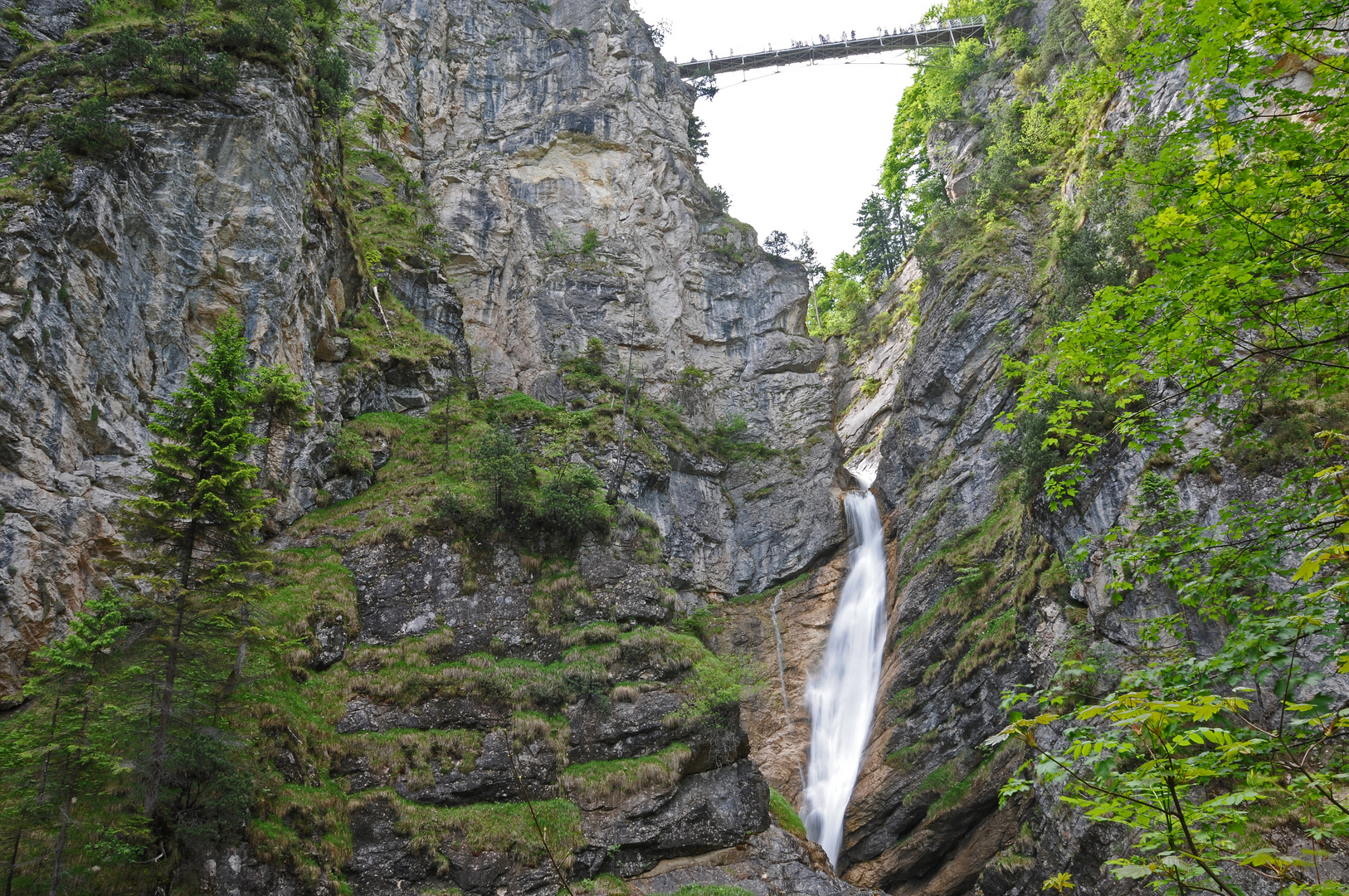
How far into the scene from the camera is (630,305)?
36812 millimetres

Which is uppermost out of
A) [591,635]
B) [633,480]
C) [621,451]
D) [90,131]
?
[90,131]

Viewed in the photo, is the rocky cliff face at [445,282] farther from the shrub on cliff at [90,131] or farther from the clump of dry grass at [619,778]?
the clump of dry grass at [619,778]

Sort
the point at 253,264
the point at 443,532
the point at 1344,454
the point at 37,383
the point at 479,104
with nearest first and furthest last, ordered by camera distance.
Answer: the point at 1344,454
the point at 37,383
the point at 253,264
the point at 443,532
the point at 479,104

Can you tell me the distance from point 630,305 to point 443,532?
62.8 ft

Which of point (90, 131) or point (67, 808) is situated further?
point (90, 131)

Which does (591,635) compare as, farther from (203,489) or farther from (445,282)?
(445,282)

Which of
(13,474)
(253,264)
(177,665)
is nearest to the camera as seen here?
(177,665)

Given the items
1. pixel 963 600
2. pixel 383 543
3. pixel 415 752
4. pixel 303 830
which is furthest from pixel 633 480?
pixel 303 830

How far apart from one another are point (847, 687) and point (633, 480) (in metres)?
11.3

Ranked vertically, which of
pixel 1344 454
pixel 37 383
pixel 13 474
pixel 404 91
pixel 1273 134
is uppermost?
pixel 404 91

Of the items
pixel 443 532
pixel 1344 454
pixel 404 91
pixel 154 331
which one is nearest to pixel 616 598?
pixel 443 532

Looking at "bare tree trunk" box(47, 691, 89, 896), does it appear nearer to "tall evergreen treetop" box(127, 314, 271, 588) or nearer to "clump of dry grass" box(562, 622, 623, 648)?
"tall evergreen treetop" box(127, 314, 271, 588)

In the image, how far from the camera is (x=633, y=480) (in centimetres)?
2877

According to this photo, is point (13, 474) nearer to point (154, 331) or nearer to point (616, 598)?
point (154, 331)
